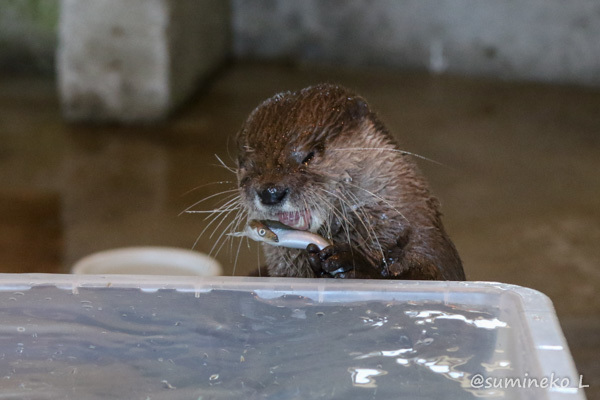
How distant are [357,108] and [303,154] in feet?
0.68

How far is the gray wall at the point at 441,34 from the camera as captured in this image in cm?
680

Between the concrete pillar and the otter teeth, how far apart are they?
405 centimetres

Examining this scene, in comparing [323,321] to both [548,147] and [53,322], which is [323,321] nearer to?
[53,322]

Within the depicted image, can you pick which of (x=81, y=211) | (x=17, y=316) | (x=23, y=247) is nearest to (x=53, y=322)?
(x=17, y=316)

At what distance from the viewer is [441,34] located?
698 cm

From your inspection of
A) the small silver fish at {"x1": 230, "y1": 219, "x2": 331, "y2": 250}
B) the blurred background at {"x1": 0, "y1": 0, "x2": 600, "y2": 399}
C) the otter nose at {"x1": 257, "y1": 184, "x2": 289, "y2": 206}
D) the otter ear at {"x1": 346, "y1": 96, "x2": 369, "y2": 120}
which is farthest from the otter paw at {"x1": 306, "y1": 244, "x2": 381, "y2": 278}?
the blurred background at {"x1": 0, "y1": 0, "x2": 600, "y2": 399}

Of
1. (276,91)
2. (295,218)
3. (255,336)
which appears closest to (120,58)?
(276,91)

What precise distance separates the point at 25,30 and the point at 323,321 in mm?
6109

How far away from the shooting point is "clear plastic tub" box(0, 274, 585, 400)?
4.41 ft

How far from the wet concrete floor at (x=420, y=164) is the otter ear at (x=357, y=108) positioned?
1189mm

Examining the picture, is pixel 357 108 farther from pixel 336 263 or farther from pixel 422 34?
pixel 422 34

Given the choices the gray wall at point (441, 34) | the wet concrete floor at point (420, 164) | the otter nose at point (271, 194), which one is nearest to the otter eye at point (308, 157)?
the otter nose at point (271, 194)

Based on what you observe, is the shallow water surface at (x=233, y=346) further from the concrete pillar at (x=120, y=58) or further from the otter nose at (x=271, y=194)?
the concrete pillar at (x=120, y=58)

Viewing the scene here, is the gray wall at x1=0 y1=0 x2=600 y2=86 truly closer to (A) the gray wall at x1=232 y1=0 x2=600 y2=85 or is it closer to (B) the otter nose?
(A) the gray wall at x1=232 y1=0 x2=600 y2=85
